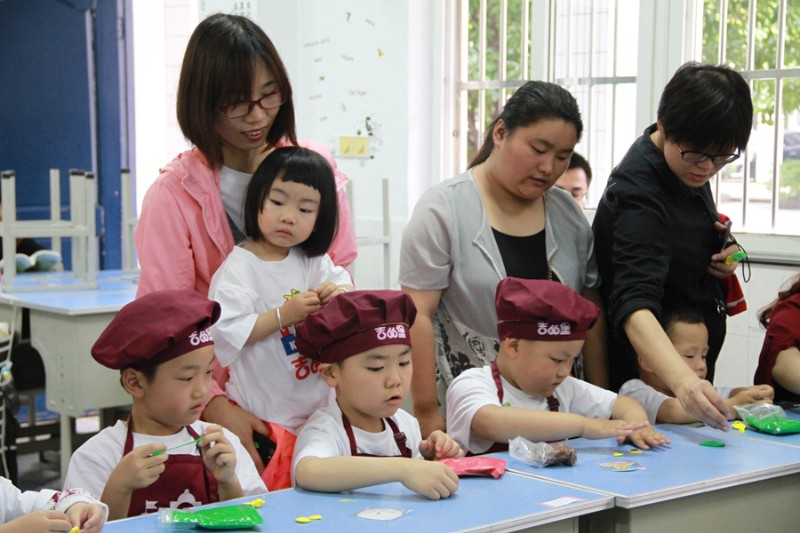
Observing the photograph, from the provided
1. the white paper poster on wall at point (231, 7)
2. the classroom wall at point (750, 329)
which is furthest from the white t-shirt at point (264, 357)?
the white paper poster on wall at point (231, 7)

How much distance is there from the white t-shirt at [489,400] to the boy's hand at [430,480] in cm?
36

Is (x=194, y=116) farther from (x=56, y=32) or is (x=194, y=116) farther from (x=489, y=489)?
(x=56, y=32)

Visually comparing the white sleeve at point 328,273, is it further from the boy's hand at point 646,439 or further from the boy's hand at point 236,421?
the boy's hand at point 646,439

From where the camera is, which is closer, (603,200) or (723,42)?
(603,200)

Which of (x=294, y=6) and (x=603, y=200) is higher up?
(x=294, y=6)

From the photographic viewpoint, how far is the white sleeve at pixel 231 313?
6.14 feet

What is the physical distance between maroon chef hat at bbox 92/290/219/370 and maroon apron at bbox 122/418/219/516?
0.48 ft

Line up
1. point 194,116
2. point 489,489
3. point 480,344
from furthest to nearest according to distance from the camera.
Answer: point 480,344
point 194,116
point 489,489

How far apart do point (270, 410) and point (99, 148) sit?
5294mm

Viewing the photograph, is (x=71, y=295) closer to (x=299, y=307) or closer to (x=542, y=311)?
(x=299, y=307)

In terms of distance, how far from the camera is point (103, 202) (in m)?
6.83

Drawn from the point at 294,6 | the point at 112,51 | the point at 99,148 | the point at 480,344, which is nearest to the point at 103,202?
the point at 99,148

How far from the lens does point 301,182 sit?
1.94m

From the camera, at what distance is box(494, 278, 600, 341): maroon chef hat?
6.42ft
